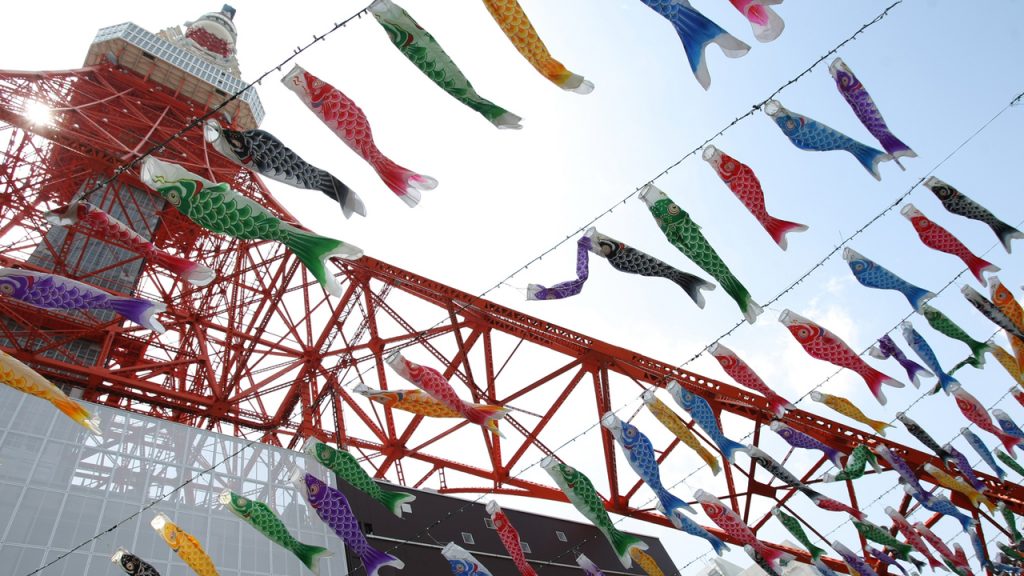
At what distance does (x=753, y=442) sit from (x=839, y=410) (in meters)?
1.96

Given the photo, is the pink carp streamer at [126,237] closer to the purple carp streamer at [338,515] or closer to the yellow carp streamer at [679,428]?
the purple carp streamer at [338,515]

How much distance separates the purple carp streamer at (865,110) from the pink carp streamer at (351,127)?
527cm

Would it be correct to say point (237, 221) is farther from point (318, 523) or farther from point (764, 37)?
point (318, 523)

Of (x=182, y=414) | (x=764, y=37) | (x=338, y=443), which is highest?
(x=182, y=414)

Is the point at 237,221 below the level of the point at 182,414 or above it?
below

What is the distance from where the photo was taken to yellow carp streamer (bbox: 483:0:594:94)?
6.79m

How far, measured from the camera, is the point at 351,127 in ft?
25.4

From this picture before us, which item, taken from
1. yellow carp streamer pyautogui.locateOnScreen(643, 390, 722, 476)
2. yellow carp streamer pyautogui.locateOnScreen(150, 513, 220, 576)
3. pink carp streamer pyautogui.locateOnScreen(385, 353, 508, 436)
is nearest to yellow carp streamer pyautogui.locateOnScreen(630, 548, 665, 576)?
yellow carp streamer pyautogui.locateOnScreen(643, 390, 722, 476)

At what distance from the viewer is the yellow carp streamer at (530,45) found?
679cm

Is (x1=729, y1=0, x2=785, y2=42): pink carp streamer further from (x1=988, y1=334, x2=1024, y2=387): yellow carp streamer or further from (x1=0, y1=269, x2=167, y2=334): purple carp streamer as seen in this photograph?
(x1=988, y1=334, x2=1024, y2=387): yellow carp streamer

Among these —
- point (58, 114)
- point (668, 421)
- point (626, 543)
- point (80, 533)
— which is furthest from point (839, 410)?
point (58, 114)

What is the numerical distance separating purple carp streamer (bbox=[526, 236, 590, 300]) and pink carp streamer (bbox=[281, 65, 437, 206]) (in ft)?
12.0

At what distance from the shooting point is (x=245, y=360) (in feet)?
60.4

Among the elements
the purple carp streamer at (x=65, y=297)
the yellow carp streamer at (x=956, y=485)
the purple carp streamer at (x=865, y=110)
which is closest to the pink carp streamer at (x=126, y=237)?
the purple carp streamer at (x=65, y=297)
